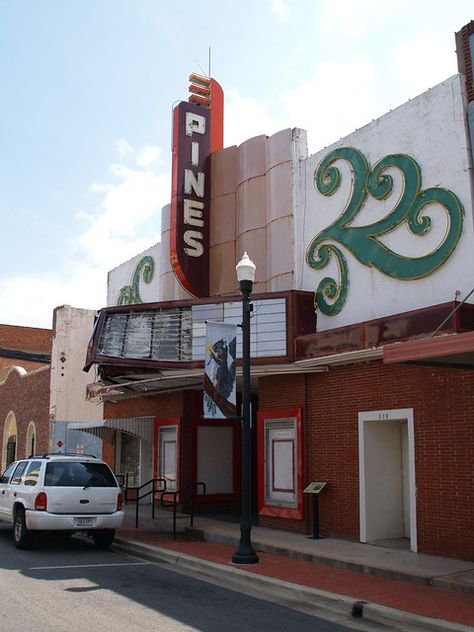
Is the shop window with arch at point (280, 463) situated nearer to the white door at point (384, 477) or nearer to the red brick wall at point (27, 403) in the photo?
the white door at point (384, 477)

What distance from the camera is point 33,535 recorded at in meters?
12.8

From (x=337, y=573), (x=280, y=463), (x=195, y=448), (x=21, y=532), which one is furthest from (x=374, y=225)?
(x=21, y=532)

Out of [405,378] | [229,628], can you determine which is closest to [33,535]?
[229,628]

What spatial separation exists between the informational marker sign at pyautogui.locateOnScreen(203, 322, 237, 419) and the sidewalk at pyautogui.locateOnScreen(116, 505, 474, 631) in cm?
253

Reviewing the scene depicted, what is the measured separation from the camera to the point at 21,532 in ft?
42.2

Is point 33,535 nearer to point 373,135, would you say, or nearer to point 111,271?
point 373,135

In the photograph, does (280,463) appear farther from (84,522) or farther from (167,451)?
(167,451)

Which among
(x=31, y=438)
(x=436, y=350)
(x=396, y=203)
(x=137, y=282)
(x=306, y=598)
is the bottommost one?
(x=306, y=598)

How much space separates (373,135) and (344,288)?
312 cm

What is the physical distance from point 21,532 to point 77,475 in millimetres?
1411

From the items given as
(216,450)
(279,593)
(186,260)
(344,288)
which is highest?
(186,260)

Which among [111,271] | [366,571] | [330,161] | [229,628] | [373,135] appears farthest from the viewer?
[111,271]

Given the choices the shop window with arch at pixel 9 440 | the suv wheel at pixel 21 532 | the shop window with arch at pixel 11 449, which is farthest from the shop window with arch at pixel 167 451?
the shop window with arch at pixel 11 449

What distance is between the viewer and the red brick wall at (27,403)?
29938 mm
